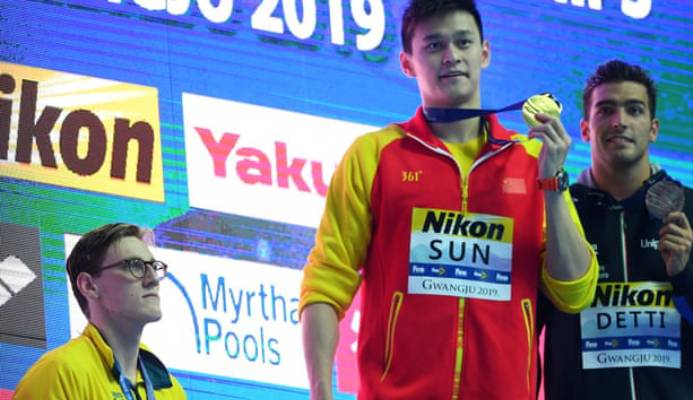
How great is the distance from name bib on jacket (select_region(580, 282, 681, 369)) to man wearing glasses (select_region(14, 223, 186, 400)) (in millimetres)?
1192

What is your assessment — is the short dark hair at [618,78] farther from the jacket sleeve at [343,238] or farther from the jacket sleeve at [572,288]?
the jacket sleeve at [343,238]

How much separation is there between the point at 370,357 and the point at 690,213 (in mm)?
1133

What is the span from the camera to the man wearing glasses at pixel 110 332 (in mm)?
3541

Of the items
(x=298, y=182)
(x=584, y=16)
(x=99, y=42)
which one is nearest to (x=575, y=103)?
(x=584, y=16)

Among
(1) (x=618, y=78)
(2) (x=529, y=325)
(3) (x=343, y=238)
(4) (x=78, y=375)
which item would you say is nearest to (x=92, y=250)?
(4) (x=78, y=375)

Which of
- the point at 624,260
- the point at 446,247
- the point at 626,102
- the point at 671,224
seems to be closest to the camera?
the point at 446,247

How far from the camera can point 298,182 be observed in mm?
4809

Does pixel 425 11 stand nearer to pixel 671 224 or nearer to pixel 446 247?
pixel 446 247

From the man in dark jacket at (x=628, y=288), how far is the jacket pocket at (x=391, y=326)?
65 cm

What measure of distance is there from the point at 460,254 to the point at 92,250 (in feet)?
3.68

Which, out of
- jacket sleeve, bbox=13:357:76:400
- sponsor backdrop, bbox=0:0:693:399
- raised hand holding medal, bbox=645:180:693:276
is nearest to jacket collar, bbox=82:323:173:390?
jacket sleeve, bbox=13:357:76:400

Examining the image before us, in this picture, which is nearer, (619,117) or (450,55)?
(450,55)

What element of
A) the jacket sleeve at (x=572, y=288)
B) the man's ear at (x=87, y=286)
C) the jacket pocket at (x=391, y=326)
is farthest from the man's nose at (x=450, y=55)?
the man's ear at (x=87, y=286)

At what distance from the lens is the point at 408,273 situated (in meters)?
3.29
